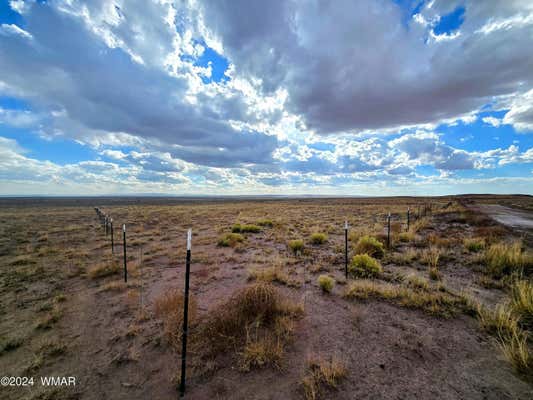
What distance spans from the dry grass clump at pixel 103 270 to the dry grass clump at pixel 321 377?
26.1 feet

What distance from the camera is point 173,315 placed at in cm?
468

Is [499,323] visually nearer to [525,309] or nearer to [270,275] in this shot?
[525,309]

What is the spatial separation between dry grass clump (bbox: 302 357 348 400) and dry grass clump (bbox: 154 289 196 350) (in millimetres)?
2375

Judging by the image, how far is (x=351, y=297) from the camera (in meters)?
5.75

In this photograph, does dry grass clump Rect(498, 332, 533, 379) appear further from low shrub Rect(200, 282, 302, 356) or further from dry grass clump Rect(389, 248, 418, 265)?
dry grass clump Rect(389, 248, 418, 265)

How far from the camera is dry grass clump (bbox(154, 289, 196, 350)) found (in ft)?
13.8

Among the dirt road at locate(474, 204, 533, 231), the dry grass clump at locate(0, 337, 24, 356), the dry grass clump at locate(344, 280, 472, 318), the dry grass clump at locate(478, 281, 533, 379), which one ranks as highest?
the dirt road at locate(474, 204, 533, 231)

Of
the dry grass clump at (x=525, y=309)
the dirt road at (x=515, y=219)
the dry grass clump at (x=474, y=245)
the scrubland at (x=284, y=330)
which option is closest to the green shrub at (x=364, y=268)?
the scrubland at (x=284, y=330)

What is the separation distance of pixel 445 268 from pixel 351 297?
4433mm

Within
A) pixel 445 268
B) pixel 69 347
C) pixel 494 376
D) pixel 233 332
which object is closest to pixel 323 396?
pixel 233 332

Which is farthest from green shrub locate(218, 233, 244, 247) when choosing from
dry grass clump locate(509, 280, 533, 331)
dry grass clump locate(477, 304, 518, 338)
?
dry grass clump locate(509, 280, 533, 331)

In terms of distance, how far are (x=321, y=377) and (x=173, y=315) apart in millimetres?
3134

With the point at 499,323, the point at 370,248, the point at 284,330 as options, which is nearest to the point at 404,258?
the point at 370,248

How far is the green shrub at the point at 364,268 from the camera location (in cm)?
717
